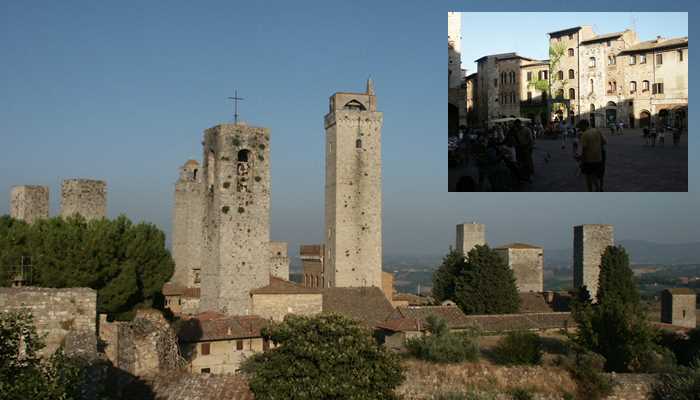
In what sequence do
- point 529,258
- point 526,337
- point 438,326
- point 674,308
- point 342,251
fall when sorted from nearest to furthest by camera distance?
1. point 526,337
2. point 438,326
3. point 674,308
4. point 342,251
5. point 529,258

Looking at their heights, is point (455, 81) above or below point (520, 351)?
above

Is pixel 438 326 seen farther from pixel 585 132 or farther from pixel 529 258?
pixel 529 258

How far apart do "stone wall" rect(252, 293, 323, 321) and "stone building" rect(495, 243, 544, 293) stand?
29.4m

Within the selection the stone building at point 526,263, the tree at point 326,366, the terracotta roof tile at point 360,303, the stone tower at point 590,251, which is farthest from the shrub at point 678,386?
the stone building at point 526,263

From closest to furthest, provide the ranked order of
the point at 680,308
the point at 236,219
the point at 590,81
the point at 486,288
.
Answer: the point at 590,81, the point at 236,219, the point at 486,288, the point at 680,308

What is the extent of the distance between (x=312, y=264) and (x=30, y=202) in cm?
2452

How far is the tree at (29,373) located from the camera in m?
9.39

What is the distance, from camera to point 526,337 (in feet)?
77.8

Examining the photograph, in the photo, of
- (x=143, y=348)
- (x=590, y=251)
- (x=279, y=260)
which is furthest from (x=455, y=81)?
(x=279, y=260)

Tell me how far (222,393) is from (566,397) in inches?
329

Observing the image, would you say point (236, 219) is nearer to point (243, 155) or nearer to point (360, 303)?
point (243, 155)

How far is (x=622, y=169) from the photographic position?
2580 cm

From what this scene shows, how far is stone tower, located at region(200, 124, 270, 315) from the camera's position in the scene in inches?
1474

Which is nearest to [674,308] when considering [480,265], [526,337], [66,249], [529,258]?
[480,265]
